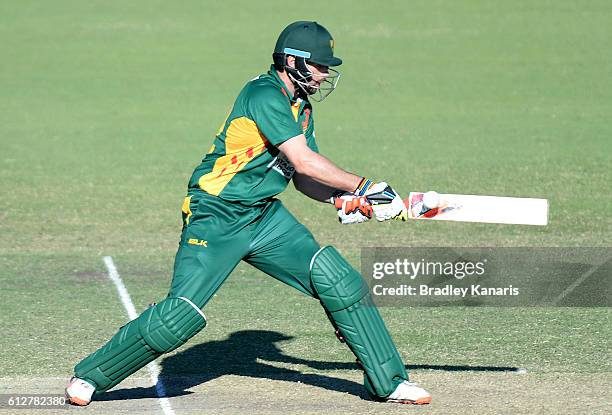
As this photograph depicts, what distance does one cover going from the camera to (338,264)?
6746 millimetres

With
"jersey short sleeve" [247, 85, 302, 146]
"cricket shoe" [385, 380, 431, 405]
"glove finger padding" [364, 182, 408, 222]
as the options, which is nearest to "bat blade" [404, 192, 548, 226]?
"glove finger padding" [364, 182, 408, 222]

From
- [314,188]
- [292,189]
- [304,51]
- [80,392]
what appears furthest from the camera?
[292,189]

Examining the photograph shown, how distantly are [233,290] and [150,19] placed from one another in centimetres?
1584

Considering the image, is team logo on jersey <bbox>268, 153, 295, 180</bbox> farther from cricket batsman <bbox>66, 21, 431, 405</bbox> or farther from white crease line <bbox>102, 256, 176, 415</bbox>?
white crease line <bbox>102, 256, 176, 415</bbox>

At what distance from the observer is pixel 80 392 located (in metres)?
6.62

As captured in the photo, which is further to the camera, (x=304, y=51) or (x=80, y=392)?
(x=304, y=51)

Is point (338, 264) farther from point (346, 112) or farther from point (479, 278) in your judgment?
point (346, 112)

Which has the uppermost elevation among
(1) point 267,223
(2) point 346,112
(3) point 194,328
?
(1) point 267,223

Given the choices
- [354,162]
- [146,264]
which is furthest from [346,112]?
[146,264]

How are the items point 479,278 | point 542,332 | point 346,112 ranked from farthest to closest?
point 346,112 → point 479,278 → point 542,332

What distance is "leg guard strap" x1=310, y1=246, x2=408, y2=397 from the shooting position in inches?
264

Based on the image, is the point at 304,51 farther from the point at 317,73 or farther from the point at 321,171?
the point at 321,171
